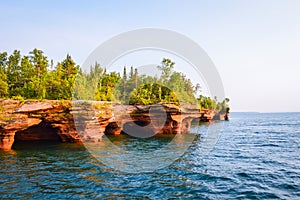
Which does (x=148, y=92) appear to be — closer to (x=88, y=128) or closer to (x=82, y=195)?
(x=88, y=128)

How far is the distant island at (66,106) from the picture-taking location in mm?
22062

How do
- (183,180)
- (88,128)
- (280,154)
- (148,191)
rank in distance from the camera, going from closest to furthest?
(148,191)
(183,180)
(280,154)
(88,128)

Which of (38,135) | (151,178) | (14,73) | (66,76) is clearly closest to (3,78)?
(14,73)

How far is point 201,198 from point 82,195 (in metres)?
6.18

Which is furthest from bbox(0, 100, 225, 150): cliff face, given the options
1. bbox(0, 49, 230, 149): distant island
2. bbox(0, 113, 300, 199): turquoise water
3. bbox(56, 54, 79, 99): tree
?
bbox(56, 54, 79, 99): tree

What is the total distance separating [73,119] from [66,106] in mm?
1792

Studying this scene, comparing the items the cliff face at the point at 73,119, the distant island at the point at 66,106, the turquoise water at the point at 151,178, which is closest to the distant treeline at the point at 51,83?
the distant island at the point at 66,106

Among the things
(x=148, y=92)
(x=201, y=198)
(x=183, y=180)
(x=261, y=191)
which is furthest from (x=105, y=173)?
(x=148, y=92)

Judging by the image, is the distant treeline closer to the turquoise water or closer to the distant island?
the distant island

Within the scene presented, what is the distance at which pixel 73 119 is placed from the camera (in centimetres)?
2467

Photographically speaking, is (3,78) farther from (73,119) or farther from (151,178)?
(151,178)

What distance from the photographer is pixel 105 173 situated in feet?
49.5

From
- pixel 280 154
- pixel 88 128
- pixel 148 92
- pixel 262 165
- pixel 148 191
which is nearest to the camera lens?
pixel 148 191

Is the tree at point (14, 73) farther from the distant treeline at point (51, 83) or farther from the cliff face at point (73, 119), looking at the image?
the cliff face at point (73, 119)
